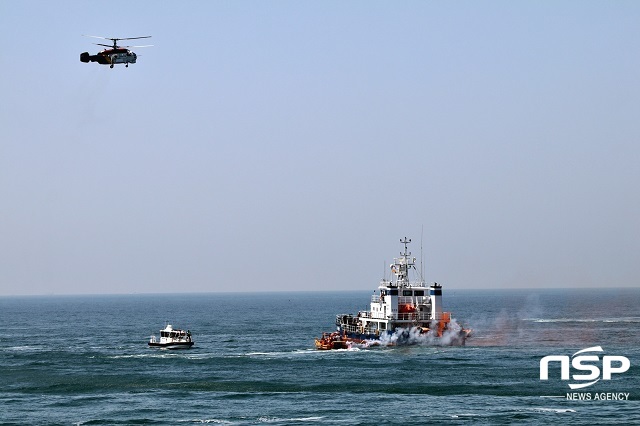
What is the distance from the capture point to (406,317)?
385ft

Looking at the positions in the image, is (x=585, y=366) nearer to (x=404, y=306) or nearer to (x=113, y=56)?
(x=404, y=306)

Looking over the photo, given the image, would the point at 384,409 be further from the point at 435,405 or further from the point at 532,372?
the point at 532,372

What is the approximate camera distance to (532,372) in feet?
295

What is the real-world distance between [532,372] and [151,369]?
38.2m

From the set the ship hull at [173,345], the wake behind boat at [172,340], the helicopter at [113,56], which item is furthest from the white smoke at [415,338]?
the helicopter at [113,56]

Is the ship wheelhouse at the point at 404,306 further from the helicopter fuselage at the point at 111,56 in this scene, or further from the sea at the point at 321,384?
the helicopter fuselage at the point at 111,56

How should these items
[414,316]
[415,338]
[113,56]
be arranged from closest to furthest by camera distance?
1. [113,56]
2. [415,338]
3. [414,316]

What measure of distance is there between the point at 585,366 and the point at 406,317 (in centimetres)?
2725

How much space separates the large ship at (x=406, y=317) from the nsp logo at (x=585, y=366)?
16.7 metres

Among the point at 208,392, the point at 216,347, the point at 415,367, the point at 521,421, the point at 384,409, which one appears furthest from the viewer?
the point at 216,347

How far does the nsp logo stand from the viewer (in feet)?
278

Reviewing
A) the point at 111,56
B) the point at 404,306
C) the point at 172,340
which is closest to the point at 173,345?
the point at 172,340

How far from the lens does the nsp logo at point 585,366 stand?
278 ft

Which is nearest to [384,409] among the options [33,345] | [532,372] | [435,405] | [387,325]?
[435,405]
